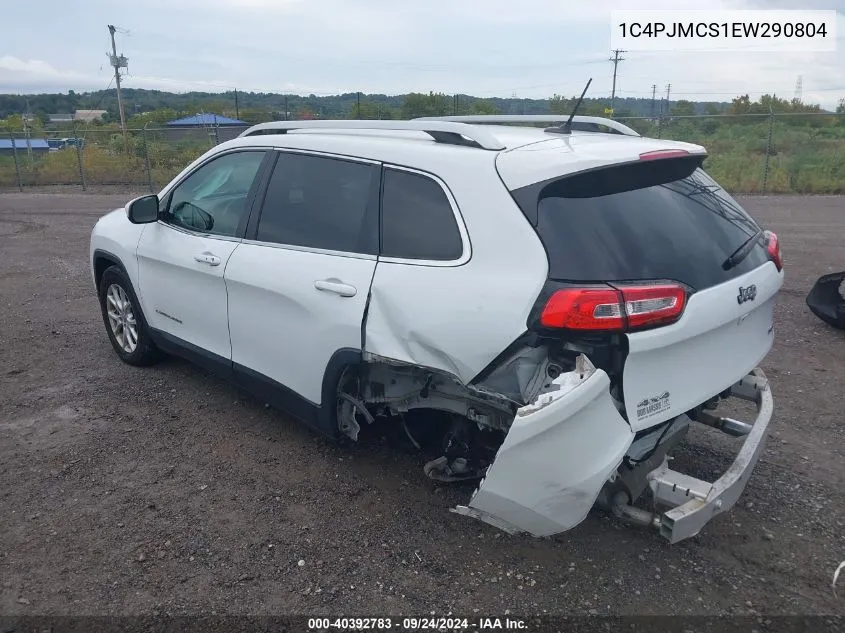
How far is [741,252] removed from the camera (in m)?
3.36

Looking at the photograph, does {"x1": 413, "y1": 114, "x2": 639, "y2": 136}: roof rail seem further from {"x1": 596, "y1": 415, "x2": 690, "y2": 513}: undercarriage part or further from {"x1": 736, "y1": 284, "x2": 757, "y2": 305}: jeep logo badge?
{"x1": 596, "y1": 415, "x2": 690, "y2": 513}: undercarriage part

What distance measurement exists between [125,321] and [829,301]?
238 inches

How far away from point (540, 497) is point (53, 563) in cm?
225

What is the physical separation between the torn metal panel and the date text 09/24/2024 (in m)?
0.43

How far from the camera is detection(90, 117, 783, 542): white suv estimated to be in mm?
2863

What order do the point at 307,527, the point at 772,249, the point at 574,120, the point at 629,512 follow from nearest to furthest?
1. the point at 629,512
2. the point at 307,527
3. the point at 772,249
4. the point at 574,120

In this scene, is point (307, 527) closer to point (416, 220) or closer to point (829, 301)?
point (416, 220)

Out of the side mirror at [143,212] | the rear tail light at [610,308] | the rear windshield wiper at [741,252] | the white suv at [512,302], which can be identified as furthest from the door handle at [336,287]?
the side mirror at [143,212]

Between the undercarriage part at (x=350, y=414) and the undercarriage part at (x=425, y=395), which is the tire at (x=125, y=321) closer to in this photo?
the undercarriage part at (x=350, y=414)

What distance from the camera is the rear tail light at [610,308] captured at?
2.82 m

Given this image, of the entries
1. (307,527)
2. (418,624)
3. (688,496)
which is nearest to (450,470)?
(307,527)

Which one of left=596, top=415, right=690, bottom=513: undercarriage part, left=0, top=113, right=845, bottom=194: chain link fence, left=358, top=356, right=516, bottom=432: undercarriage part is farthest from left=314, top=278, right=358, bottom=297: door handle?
left=0, top=113, right=845, bottom=194: chain link fence

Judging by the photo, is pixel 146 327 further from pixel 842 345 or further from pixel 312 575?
pixel 842 345

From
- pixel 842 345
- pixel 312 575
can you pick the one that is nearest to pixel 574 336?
pixel 312 575
